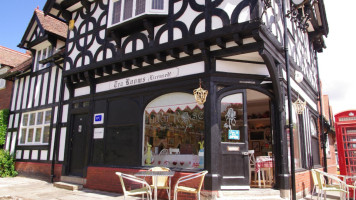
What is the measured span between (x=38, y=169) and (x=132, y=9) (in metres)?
8.19

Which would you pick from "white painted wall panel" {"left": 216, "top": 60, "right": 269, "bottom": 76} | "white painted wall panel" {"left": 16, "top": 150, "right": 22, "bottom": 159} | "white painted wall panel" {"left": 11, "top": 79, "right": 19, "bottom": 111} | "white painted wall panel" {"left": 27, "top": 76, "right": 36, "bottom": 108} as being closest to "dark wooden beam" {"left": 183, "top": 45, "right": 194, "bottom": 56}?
"white painted wall panel" {"left": 216, "top": 60, "right": 269, "bottom": 76}

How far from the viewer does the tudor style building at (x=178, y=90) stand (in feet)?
22.1

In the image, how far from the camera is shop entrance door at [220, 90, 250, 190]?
6668mm

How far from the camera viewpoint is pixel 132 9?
8477 mm

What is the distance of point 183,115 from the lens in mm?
7875

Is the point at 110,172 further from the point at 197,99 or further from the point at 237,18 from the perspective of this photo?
the point at 237,18

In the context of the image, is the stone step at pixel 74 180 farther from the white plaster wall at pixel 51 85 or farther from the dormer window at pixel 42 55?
the dormer window at pixel 42 55

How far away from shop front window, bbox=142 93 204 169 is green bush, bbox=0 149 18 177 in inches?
330

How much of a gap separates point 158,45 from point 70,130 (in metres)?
5.20

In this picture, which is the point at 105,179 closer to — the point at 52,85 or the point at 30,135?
the point at 52,85

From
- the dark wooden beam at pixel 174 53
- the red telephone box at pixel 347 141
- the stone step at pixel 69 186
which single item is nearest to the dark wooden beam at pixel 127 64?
the dark wooden beam at pixel 174 53

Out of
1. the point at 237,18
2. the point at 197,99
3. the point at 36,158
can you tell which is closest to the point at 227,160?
the point at 197,99

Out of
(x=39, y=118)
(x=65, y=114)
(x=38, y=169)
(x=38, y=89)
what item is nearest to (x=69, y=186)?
(x=65, y=114)

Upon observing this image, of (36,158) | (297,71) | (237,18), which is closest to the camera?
(237,18)
